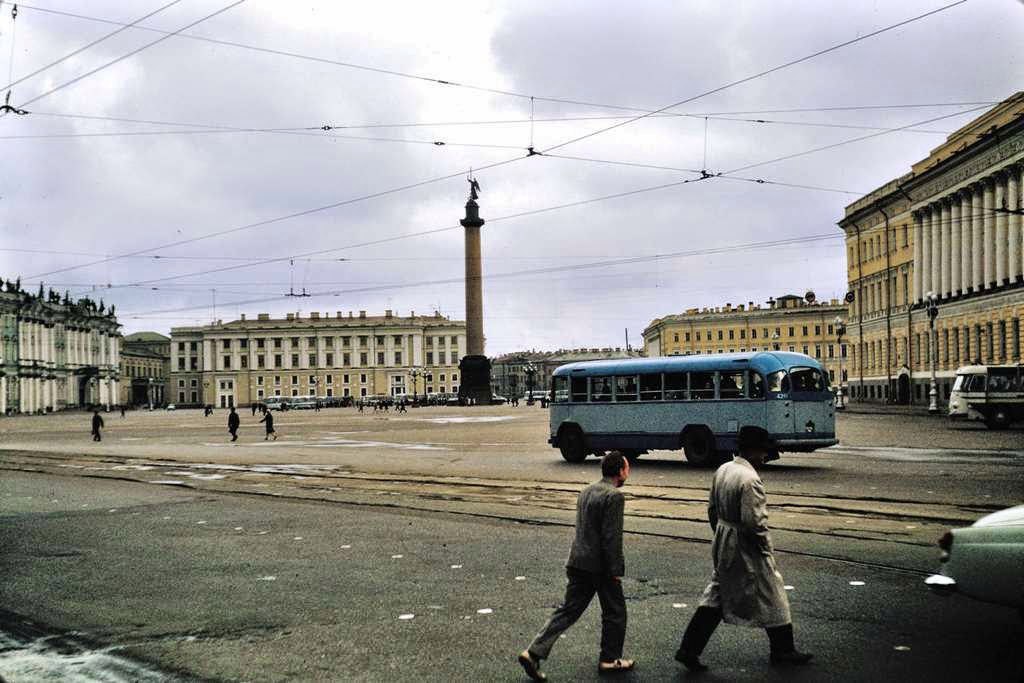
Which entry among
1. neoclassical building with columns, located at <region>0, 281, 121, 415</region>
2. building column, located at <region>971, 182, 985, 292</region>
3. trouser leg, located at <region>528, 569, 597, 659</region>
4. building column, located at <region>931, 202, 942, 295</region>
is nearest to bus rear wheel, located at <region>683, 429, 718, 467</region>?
trouser leg, located at <region>528, 569, 597, 659</region>

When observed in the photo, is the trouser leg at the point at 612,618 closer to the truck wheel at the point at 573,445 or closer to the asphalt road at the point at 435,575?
the asphalt road at the point at 435,575

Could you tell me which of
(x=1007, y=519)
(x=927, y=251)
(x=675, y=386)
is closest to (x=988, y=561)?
(x=1007, y=519)

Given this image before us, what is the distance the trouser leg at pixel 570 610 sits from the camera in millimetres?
6836

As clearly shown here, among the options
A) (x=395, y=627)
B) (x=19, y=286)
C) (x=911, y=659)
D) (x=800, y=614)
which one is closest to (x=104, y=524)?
(x=395, y=627)

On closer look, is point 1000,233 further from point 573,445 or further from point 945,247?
point 573,445

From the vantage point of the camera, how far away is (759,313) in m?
152

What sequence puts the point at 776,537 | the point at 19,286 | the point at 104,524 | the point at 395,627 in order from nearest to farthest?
the point at 395,627, the point at 776,537, the point at 104,524, the point at 19,286

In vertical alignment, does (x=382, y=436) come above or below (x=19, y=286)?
below

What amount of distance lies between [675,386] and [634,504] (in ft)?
25.9

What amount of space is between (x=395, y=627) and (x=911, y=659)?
12.7 ft

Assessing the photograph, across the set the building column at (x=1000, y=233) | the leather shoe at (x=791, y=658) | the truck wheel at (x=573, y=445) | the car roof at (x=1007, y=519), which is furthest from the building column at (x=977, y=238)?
the leather shoe at (x=791, y=658)

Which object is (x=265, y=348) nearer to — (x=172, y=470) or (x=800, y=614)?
(x=172, y=470)

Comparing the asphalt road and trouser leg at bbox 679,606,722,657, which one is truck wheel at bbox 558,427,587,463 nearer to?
the asphalt road

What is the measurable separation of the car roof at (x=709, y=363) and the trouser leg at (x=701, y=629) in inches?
620
